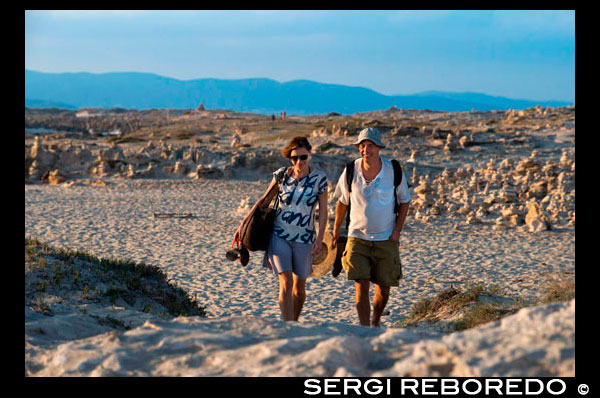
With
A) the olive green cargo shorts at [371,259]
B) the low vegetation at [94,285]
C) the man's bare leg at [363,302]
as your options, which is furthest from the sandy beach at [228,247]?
the olive green cargo shorts at [371,259]

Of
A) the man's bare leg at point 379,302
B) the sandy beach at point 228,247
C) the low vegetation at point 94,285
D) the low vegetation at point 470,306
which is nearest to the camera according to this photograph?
the man's bare leg at point 379,302

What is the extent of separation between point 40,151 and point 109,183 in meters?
4.99

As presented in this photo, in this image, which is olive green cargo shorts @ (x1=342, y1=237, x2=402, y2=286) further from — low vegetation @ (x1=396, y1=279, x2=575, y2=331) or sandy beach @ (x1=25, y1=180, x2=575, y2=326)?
sandy beach @ (x1=25, y1=180, x2=575, y2=326)

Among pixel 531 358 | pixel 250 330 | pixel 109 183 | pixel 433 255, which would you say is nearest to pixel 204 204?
pixel 109 183

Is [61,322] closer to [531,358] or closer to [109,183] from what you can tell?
[531,358]

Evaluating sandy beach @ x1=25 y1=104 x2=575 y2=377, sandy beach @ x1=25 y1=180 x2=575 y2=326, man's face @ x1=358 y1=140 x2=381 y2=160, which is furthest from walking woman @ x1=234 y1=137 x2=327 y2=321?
sandy beach @ x1=25 y1=180 x2=575 y2=326

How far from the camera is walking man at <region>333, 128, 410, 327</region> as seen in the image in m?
4.82

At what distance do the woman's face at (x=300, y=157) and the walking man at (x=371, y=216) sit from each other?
33 centimetres

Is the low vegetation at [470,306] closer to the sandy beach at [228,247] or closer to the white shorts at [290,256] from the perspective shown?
the sandy beach at [228,247]

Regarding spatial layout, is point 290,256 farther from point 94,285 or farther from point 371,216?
point 94,285

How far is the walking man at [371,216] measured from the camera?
15.8 ft

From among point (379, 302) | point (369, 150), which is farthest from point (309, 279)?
point (369, 150)

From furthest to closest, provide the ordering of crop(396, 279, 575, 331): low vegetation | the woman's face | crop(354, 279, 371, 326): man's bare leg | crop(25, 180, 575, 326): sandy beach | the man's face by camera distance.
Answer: crop(25, 180, 575, 326): sandy beach
crop(396, 279, 575, 331): low vegetation
crop(354, 279, 371, 326): man's bare leg
the woman's face
the man's face

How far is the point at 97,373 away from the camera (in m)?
3.08
